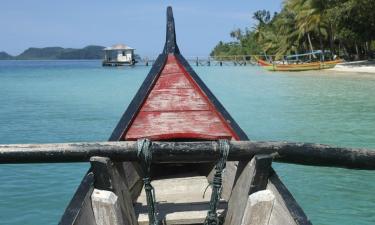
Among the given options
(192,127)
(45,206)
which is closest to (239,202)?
(192,127)

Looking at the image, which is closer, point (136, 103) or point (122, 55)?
point (136, 103)

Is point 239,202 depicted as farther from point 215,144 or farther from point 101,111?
point 101,111

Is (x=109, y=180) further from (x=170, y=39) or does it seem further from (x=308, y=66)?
(x=308, y=66)

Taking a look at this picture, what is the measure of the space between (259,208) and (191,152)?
582 mm

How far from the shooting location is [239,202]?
3.38m

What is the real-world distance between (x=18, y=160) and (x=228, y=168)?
179 cm

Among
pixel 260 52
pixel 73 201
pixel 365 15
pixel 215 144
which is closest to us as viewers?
pixel 73 201

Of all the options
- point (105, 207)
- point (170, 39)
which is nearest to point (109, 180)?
point (105, 207)

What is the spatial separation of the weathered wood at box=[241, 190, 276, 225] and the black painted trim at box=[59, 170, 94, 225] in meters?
0.99

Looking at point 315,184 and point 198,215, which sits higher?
point 198,215

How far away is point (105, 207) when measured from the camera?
9.96 ft

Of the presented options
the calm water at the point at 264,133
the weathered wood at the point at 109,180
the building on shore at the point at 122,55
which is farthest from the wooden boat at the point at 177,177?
the building on shore at the point at 122,55

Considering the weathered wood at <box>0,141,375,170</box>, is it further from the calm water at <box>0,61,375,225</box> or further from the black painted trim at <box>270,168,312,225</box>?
the calm water at <box>0,61,375,225</box>

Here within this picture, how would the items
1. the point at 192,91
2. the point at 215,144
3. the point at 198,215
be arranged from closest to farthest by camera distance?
the point at 215,144 → the point at 198,215 → the point at 192,91
